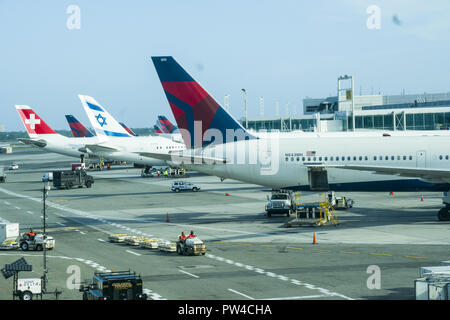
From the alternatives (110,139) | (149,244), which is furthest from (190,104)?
(110,139)

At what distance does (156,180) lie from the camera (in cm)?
11081

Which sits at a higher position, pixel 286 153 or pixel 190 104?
pixel 190 104

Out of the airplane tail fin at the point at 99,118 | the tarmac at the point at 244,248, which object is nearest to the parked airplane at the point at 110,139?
the airplane tail fin at the point at 99,118

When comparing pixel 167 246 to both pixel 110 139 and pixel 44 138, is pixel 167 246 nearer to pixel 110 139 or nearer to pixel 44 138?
pixel 110 139

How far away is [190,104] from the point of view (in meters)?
52.7

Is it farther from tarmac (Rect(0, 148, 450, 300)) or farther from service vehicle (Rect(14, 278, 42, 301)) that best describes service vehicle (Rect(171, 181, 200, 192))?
service vehicle (Rect(14, 278, 42, 301))

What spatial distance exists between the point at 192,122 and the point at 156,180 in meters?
58.9

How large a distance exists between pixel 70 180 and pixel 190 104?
169 feet

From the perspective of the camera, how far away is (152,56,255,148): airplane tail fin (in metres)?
52.4

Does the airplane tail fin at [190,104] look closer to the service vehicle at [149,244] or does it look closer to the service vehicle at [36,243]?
the service vehicle at [149,244]
